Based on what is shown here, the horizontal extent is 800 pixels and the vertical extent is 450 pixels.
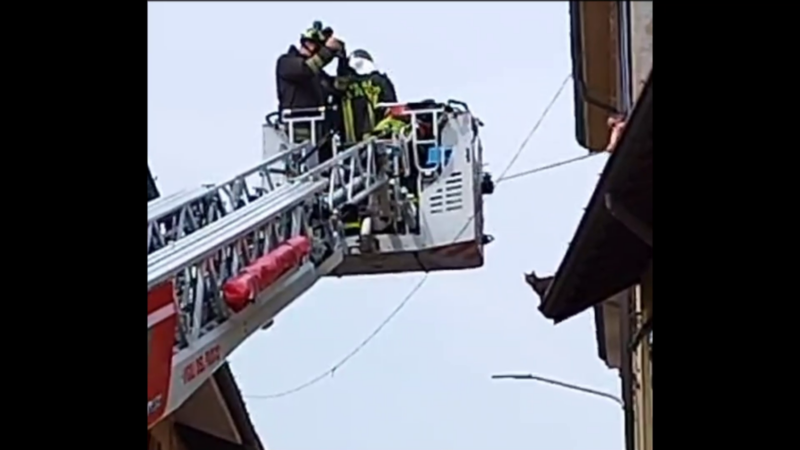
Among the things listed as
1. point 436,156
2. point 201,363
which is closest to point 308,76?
point 436,156

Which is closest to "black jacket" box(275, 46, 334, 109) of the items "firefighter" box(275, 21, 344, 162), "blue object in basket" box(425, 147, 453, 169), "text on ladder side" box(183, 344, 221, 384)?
"firefighter" box(275, 21, 344, 162)

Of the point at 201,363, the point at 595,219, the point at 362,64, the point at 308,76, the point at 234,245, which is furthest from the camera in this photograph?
the point at 362,64

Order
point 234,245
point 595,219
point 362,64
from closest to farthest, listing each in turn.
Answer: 1. point 234,245
2. point 595,219
3. point 362,64

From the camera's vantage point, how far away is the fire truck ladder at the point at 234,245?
4699 millimetres

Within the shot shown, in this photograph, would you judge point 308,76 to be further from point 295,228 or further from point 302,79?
point 295,228

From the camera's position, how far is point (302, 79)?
25.0 ft

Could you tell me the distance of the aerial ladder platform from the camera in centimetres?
467

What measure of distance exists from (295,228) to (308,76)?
1.87 metres

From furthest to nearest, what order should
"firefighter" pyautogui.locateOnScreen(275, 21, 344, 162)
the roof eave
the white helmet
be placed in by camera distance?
1. the white helmet
2. "firefighter" pyautogui.locateOnScreen(275, 21, 344, 162)
3. the roof eave

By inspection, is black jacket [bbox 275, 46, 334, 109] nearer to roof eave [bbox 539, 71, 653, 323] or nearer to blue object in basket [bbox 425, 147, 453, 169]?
blue object in basket [bbox 425, 147, 453, 169]

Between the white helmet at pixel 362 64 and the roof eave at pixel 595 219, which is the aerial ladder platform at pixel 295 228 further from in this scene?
the roof eave at pixel 595 219

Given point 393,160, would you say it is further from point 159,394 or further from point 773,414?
point 773,414

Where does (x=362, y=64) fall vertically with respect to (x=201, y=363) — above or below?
above

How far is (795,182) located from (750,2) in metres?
0.43
